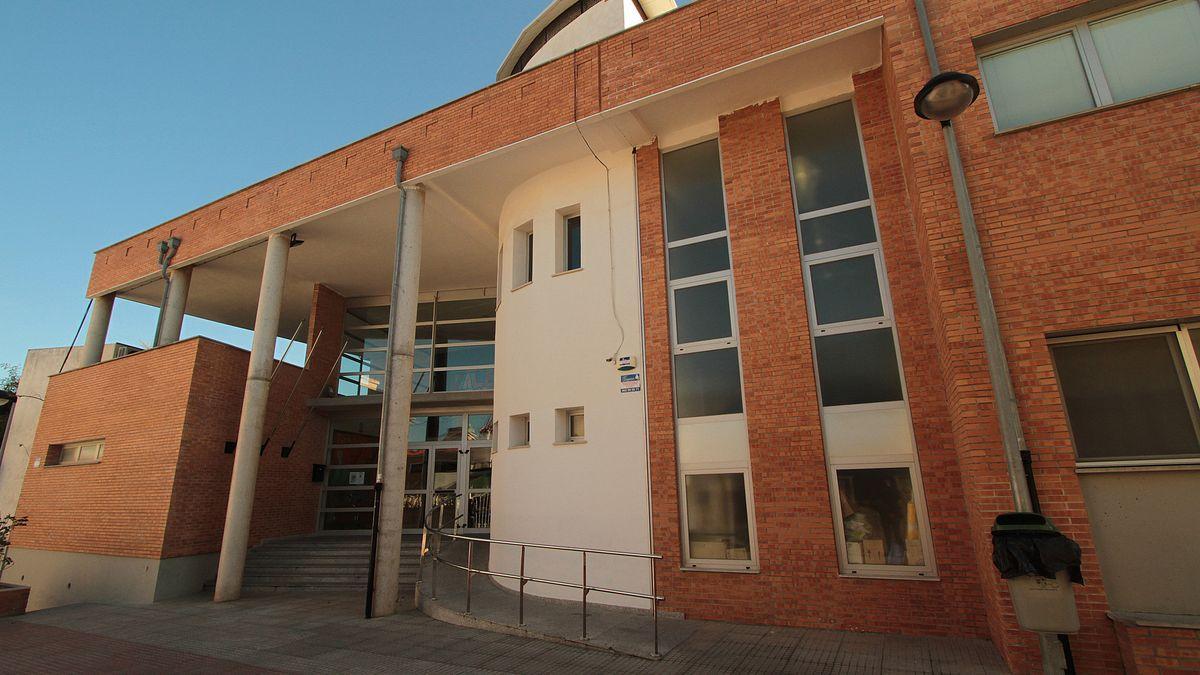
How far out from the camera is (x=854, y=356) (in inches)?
281

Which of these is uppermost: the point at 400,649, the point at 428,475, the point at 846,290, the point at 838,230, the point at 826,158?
the point at 826,158

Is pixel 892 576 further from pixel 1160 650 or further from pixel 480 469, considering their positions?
pixel 480 469

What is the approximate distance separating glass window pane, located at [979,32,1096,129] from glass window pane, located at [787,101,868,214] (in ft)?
5.72

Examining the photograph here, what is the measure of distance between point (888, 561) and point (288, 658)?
259 inches

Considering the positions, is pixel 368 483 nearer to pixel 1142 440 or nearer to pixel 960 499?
pixel 960 499

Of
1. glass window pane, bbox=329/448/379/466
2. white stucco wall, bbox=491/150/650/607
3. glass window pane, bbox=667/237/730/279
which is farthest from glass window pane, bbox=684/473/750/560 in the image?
glass window pane, bbox=329/448/379/466

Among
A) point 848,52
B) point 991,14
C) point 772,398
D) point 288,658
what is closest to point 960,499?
point 772,398

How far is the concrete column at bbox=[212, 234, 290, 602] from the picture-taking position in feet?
33.1

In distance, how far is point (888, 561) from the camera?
6480mm

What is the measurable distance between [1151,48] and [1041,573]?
542 centimetres

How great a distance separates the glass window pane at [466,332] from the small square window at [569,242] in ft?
19.9

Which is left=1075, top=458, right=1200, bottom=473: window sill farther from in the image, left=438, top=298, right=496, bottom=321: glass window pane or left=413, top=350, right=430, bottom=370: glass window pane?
left=413, top=350, right=430, bottom=370: glass window pane

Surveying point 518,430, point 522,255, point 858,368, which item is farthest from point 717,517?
point 522,255

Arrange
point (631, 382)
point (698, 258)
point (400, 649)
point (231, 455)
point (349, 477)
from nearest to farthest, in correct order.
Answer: point (400, 649), point (631, 382), point (698, 258), point (231, 455), point (349, 477)
